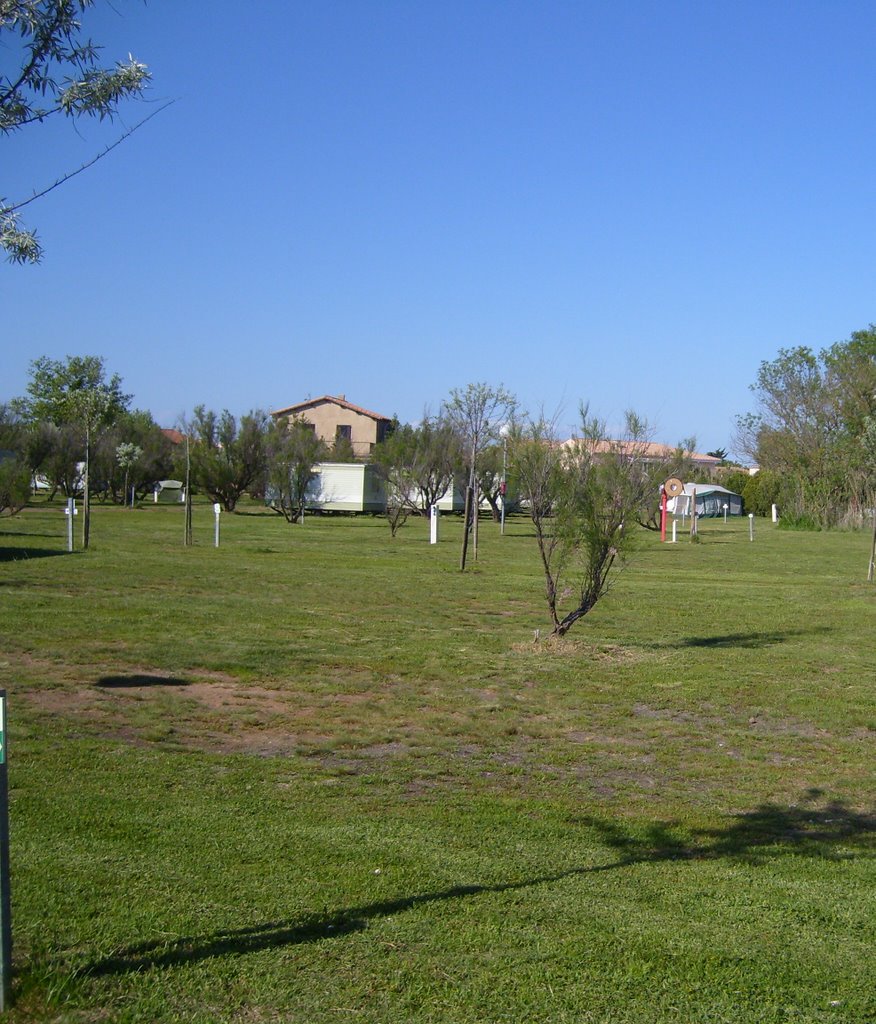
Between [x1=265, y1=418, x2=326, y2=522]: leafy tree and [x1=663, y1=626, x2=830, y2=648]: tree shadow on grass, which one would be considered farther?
[x1=265, y1=418, x2=326, y2=522]: leafy tree

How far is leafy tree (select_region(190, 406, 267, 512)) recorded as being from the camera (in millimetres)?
51906

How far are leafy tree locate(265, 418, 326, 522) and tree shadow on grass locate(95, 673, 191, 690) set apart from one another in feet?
111

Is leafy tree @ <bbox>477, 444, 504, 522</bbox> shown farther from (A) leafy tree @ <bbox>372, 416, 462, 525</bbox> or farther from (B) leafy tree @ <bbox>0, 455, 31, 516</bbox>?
(B) leafy tree @ <bbox>0, 455, 31, 516</bbox>

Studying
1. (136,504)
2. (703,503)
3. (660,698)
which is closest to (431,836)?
(660,698)

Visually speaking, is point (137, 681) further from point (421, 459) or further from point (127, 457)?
point (127, 457)

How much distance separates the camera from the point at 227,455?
52969 millimetres

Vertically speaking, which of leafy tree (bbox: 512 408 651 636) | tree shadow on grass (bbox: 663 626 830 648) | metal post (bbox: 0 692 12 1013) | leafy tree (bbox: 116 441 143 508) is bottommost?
tree shadow on grass (bbox: 663 626 830 648)

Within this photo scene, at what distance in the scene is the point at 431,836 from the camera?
5.62 metres

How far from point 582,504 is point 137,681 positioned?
16.9 ft

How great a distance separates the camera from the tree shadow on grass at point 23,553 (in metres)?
21.9

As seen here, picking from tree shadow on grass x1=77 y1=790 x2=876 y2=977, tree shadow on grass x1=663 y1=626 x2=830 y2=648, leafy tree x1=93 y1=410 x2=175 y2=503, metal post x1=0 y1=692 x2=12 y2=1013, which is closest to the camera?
metal post x1=0 y1=692 x2=12 y2=1013

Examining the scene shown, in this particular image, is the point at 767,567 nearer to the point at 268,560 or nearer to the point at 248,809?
the point at 268,560

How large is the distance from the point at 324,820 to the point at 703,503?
2823 inches

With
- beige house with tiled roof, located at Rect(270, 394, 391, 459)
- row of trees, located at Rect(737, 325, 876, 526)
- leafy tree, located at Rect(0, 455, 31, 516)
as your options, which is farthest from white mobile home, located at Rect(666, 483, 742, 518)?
leafy tree, located at Rect(0, 455, 31, 516)
